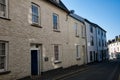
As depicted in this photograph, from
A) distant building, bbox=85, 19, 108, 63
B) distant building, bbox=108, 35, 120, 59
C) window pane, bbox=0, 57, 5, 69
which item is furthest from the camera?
distant building, bbox=108, 35, 120, 59

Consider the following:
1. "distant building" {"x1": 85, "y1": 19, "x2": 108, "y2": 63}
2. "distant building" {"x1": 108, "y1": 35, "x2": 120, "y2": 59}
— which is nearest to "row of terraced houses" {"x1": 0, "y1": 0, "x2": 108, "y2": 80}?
"distant building" {"x1": 85, "y1": 19, "x2": 108, "y2": 63}

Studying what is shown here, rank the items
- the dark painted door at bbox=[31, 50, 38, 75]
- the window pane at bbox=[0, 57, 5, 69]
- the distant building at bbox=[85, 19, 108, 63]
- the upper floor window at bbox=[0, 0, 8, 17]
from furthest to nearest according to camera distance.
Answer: the distant building at bbox=[85, 19, 108, 63] < the dark painted door at bbox=[31, 50, 38, 75] < the upper floor window at bbox=[0, 0, 8, 17] < the window pane at bbox=[0, 57, 5, 69]

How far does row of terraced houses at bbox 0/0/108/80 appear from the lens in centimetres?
1341

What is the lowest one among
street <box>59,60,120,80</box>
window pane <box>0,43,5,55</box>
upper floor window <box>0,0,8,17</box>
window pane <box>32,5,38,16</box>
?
street <box>59,60,120,80</box>

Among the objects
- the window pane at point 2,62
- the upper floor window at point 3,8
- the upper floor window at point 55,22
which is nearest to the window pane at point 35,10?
the upper floor window at point 3,8

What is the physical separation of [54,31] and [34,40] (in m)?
4.71

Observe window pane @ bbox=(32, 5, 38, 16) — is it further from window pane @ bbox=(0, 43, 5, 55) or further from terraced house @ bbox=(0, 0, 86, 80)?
window pane @ bbox=(0, 43, 5, 55)

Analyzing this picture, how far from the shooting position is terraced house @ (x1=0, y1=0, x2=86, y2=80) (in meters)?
13.4

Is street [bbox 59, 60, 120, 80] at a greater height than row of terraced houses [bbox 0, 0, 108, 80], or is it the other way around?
row of terraced houses [bbox 0, 0, 108, 80]

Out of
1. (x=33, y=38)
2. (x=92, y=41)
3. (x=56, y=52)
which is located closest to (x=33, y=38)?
(x=33, y=38)

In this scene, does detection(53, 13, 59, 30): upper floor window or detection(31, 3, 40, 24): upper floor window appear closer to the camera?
detection(31, 3, 40, 24): upper floor window

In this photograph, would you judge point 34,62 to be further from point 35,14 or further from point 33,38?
point 35,14

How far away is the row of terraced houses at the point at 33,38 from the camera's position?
13406mm

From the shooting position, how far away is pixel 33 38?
55.1 feet
